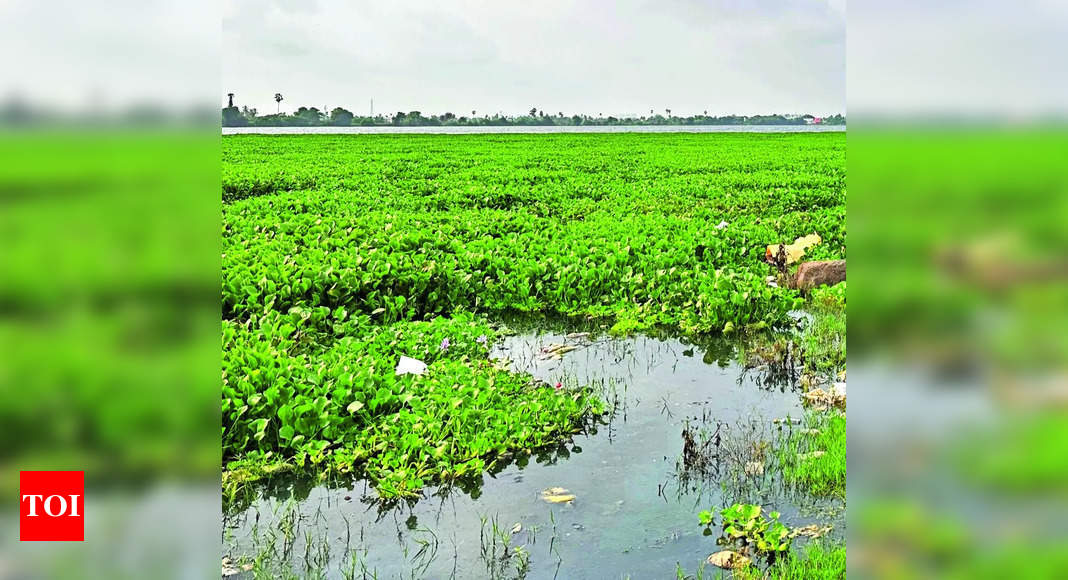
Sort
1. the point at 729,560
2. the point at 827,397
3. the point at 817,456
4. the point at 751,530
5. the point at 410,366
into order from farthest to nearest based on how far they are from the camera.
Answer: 1. the point at 410,366
2. the point at 827,397
3. the point at 817,456
4. the point at 751,530
5. the point at 729,560

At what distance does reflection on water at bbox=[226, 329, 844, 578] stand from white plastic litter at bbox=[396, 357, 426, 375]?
1.49 meters

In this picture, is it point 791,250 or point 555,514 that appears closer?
point 555,514

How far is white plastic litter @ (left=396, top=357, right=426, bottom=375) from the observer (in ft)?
20.4

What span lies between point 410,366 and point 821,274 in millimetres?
5126

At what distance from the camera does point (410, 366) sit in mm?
6336

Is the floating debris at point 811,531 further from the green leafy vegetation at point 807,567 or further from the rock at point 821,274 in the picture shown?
the rock at point 821,274

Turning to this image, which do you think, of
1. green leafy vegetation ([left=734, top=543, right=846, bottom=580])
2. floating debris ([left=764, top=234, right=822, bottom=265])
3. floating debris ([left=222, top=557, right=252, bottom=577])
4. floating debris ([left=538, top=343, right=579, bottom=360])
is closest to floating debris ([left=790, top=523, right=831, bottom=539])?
green leafy vegetation ([left=734, top=543, right=846, bottom=580])

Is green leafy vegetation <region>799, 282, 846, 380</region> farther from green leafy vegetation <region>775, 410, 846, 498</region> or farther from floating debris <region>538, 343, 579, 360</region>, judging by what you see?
floating debris <region>538, 343, 579, 360</region>
